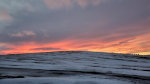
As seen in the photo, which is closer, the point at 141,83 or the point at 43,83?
the point at 43,83

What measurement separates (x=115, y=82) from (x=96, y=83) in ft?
0.87

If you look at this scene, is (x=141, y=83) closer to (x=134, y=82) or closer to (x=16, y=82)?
A: (x=134, y=82)

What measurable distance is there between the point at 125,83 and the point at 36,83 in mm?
1063

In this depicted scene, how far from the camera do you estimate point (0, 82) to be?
4.54 ft

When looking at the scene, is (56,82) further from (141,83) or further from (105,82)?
(141,83)

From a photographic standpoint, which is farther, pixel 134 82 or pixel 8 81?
pixel 134 82

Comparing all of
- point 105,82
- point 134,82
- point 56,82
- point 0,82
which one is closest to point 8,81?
point 0,82

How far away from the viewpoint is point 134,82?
→ 1.60 m

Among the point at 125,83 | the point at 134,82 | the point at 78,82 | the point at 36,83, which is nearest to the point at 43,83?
the point at 36,83

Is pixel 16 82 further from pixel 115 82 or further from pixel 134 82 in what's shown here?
pixel 134 82

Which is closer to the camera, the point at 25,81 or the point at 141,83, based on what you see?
the point at 25,81

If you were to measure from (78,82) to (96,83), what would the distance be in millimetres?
209

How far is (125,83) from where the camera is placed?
5.03 ft

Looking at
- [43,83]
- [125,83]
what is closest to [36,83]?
[43,83]
